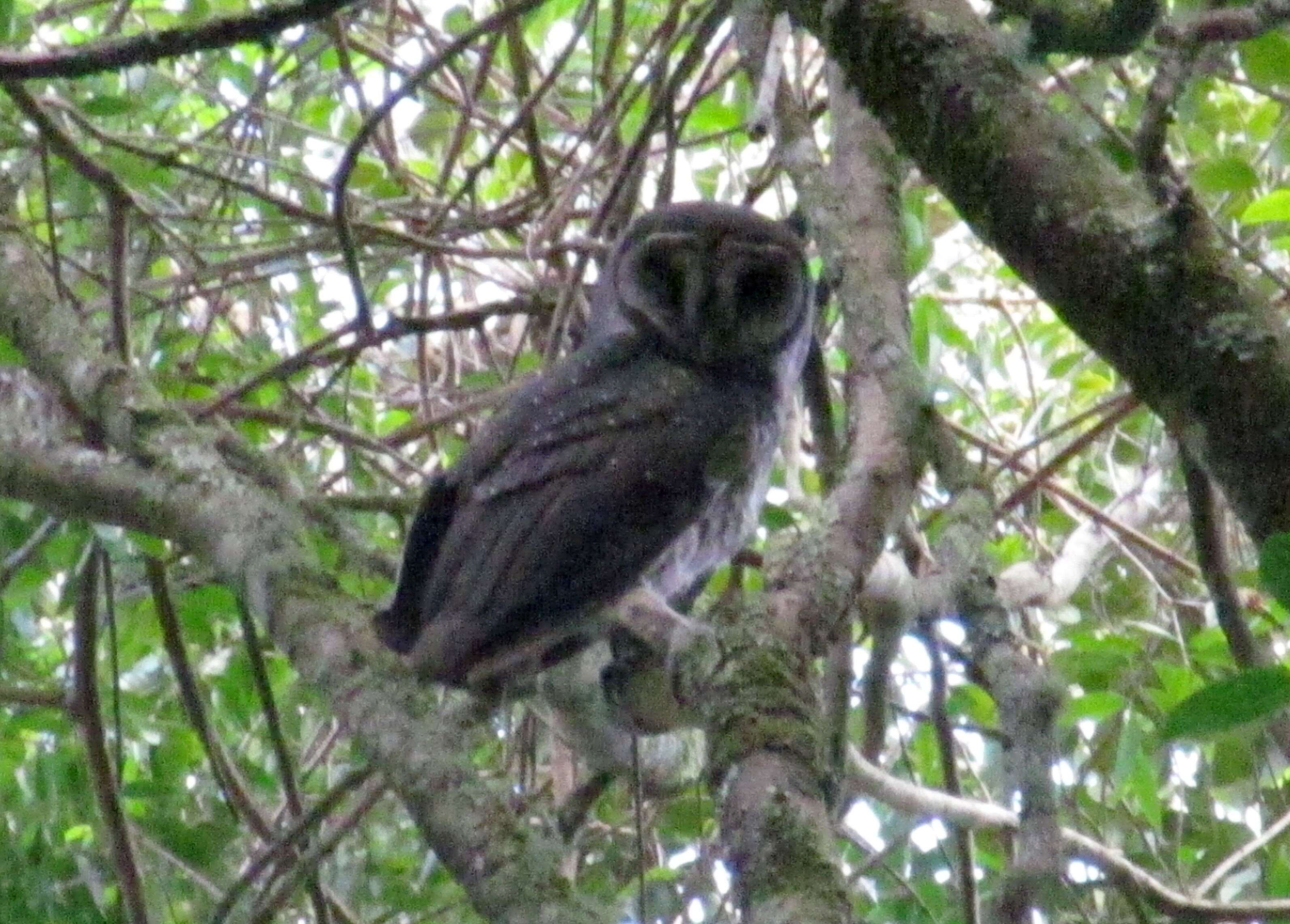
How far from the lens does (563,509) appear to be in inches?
115

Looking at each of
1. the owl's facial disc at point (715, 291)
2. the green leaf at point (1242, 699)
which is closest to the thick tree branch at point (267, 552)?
the green leaf at point (1242, 699)

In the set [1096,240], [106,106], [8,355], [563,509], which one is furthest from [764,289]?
[1096,240]

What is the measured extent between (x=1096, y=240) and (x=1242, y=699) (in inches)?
15.8

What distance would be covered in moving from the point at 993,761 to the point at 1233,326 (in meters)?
1.92

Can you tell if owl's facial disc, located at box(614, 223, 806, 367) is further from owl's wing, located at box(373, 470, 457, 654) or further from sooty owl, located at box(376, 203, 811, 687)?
owl's wing, located at box(373, 470, 457, 654)

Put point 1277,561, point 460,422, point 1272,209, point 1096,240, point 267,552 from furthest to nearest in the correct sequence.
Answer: point 460,422, point 1272,209, point 267,552, point 1096,240, point 1277,561

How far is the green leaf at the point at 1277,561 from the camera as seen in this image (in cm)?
122

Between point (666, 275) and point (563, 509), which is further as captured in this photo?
point (666, 275)

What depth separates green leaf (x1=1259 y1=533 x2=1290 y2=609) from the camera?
4.00 feet

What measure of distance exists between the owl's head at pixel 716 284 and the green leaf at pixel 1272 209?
0.83m

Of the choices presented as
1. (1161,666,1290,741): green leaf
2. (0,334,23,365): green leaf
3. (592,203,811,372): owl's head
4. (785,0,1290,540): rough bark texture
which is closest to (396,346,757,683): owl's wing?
(592,203,811,372): owl's head

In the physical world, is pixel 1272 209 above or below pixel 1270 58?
below

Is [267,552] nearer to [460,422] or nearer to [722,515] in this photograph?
[722,515]

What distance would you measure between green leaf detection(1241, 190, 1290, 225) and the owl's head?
2.73 ft
